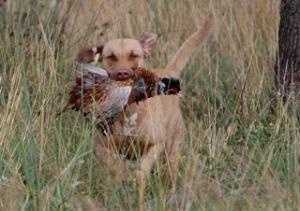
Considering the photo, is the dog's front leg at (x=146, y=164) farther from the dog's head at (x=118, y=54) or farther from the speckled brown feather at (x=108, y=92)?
the dog's head at (x=118, y=54)

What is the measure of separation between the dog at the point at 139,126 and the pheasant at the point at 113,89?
0.24ft

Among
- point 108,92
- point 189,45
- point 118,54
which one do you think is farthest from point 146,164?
point 189,45

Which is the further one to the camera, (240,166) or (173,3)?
(173,3)

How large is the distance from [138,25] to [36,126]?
2.68 m

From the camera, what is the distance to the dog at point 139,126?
531cm

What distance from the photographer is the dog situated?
531 centimetres

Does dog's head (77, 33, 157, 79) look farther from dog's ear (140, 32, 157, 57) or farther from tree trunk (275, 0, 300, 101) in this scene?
tree trunk (275, 0, 300, 101)

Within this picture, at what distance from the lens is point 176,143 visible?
5.66 metres

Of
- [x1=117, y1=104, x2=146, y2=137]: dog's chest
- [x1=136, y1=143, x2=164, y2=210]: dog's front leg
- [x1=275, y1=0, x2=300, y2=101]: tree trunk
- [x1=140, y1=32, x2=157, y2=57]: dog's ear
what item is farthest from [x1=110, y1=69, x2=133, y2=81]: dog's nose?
[x1=275, y1=0, x2=300, y2=101]: tree trunk

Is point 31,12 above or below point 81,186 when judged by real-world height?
above

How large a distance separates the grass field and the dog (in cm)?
8

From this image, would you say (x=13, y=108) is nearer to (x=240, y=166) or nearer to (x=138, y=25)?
(x=240, y=166)

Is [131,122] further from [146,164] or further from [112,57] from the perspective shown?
[112,57]

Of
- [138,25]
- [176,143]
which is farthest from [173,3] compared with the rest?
[176,143]
